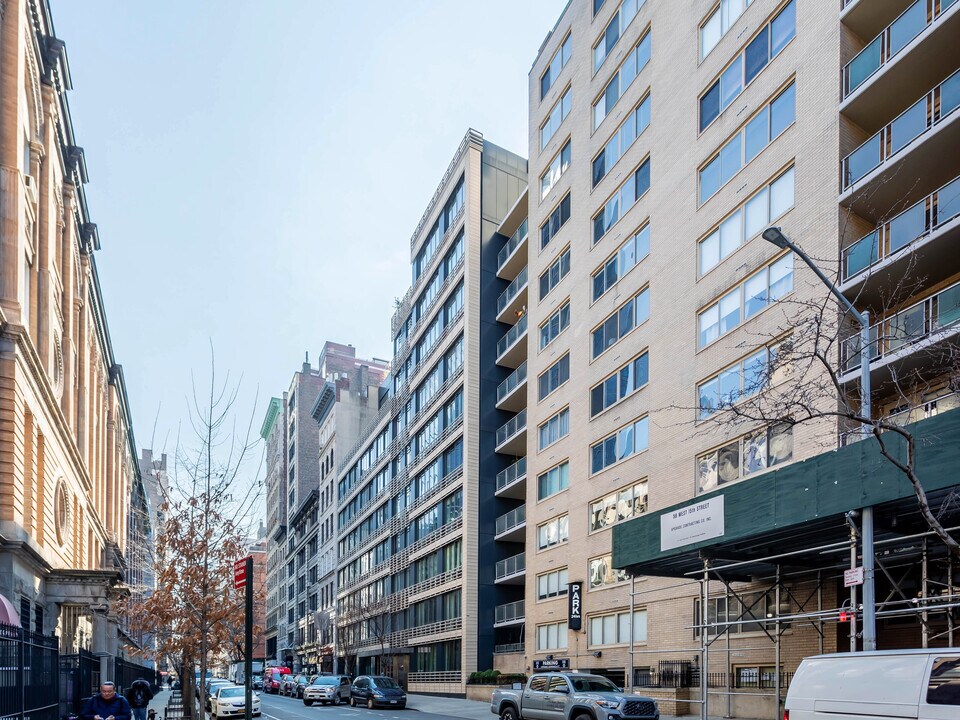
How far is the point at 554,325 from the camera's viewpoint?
43.2 m

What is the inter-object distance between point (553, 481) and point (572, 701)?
19783mm

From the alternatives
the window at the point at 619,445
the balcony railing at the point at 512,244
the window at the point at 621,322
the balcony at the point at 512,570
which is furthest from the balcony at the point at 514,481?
the balcony railing at the point at 512,244

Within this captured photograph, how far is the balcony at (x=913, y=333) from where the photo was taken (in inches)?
770

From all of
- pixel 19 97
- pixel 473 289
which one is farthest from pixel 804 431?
pixel 473 289

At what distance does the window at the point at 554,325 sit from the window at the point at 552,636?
12962 mm

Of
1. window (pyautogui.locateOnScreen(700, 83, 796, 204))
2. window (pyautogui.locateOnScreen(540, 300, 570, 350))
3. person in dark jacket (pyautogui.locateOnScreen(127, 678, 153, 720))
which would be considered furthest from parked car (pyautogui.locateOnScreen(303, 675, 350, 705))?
window (pyautogui.locateOnScreen(700, 83, 796, 204))

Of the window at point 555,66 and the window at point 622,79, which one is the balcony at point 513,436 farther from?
the window at point 555,66

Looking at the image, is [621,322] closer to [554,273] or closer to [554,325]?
[554,325]

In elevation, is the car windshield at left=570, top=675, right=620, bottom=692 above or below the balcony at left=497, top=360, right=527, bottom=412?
below

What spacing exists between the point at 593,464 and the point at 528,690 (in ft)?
46.5

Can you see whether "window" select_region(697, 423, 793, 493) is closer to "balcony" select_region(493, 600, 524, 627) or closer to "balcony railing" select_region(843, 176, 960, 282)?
"balcony railing" select_region(843, 176, 960, 282)

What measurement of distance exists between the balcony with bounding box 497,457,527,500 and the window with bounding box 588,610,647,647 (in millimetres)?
11400

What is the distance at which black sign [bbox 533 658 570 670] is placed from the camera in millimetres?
35906

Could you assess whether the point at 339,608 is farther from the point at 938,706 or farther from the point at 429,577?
the point at 938,706
